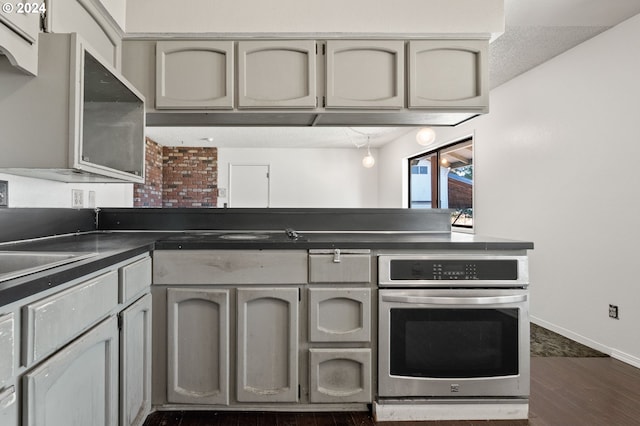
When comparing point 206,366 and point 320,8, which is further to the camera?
point 320,8

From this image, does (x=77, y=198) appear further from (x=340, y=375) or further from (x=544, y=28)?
(x=544, y=28)

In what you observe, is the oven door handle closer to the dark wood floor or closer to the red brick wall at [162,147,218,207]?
the dark wood floor

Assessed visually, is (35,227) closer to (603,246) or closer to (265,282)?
(265,282)

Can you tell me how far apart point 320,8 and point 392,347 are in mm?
1764

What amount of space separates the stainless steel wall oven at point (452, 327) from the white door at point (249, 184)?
5.82m

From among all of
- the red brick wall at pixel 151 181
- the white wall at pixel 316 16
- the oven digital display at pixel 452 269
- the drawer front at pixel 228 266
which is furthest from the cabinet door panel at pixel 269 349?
the red brick wall at pixel 151 181

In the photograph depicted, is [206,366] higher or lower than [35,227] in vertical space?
lower

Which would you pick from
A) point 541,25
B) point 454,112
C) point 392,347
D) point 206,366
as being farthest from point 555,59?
point 206,366

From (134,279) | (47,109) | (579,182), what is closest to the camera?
(47,109)

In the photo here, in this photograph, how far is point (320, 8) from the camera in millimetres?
1832

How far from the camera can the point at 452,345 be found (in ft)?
5.33

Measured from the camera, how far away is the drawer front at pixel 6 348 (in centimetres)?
72

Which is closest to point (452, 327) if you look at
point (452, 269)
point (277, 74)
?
point (452, 269)

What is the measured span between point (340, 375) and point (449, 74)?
165 centimetres
